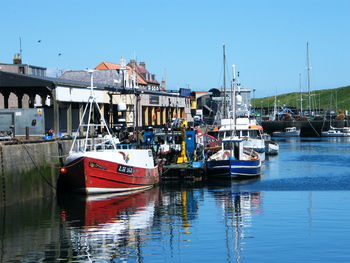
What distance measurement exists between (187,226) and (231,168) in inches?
766

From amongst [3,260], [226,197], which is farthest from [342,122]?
[3,260]

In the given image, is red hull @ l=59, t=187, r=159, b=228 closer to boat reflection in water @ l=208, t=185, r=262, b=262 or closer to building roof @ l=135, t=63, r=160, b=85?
boat reflection in water @ l=208, t=185, r=262, b=262

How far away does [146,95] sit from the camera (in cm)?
7300

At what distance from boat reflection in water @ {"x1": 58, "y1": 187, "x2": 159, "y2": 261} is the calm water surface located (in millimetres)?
40

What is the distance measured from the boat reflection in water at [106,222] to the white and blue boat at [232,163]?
7383 mm

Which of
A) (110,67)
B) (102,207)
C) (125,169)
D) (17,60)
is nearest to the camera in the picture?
(102,207)

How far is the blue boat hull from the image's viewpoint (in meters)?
48.8

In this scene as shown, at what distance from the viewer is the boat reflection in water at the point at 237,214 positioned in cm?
2542

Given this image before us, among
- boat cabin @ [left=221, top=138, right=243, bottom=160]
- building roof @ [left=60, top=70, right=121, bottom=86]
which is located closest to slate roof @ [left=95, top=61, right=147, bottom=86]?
building roof @ [left=60, top=70, right=121, bottom=86]

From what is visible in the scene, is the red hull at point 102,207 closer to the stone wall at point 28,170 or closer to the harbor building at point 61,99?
the stone wall at point 28,170

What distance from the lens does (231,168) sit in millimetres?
48875

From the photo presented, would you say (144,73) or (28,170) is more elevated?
(144,73)

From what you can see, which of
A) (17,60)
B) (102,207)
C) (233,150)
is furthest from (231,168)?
(17,60)

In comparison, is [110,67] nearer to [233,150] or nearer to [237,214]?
[233,150]
